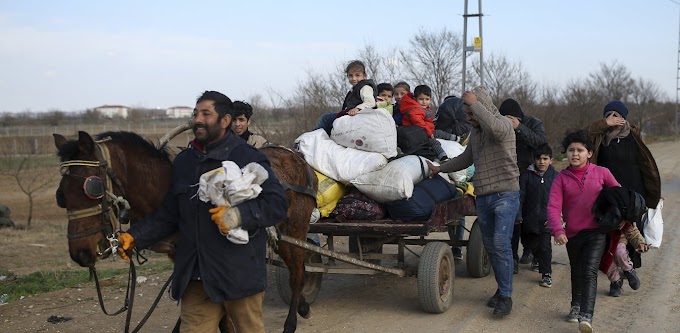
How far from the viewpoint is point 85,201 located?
13.8ft

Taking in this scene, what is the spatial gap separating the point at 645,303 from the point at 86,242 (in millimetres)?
5449

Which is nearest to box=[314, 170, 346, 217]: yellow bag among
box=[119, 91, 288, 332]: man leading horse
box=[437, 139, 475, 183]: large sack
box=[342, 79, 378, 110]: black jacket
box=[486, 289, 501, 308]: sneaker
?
box=[342, 79, 378, 110]: black jacket

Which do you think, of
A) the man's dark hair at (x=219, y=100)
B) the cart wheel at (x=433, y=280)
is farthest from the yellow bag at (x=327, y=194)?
the man's dark hair at (x=219, y=100)

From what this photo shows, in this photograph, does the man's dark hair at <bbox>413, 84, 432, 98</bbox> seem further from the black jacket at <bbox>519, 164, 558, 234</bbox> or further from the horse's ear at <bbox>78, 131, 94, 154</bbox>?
the horse's ear at <bbox>78, 131, 94, 154</bbox>

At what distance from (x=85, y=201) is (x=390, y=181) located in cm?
306

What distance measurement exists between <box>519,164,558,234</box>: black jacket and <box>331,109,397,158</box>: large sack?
2.19m

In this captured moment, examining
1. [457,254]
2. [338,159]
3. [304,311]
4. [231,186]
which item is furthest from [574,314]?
[231,186]

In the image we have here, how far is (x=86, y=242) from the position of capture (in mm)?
4172

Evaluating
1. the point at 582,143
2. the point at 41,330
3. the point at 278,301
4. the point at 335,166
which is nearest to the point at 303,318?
the point at 278,301

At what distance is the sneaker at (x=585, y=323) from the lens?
585 centimetres

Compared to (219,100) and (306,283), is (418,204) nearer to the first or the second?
(306,283)

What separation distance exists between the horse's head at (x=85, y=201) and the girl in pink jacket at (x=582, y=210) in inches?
144

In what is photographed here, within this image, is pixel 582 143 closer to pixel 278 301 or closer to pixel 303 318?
pixel 303 318

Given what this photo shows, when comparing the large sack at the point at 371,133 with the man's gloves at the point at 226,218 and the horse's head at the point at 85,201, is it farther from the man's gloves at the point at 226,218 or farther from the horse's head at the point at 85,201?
the man's gloves at the point at 226,218
